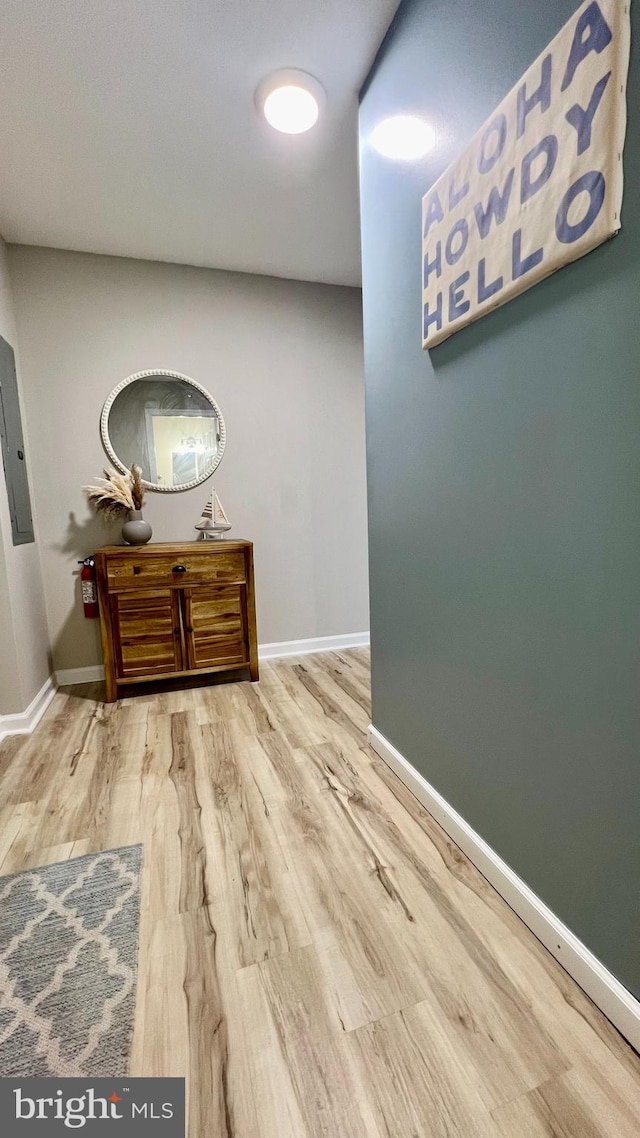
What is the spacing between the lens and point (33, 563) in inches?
94.0

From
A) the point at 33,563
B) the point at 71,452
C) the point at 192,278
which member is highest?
the point at 192,278

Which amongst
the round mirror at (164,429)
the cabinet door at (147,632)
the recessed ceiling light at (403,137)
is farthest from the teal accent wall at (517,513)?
the round mirror at (164,429)

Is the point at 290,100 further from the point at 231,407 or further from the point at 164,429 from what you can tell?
the point at 164,429

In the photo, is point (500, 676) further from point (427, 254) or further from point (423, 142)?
point (423, 142)

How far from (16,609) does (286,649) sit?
156 centimetres

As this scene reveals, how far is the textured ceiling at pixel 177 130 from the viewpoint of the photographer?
1321mm

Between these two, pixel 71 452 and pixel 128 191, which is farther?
pixel 71 452

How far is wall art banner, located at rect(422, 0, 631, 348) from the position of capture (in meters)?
0.71

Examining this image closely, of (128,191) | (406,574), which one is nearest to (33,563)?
(128,191)

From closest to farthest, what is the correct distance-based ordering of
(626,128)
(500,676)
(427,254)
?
(626,128) → (500,676) → (427,254)

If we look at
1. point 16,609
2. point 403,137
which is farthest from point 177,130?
point 16,609

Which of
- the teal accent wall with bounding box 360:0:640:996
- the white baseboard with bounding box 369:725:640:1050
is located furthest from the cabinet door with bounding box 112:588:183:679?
the white baseboard with bounding box 369:725:640:1050

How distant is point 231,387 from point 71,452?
1.00 metres

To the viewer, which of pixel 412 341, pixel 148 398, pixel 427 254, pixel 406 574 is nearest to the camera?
pixel 427 254
